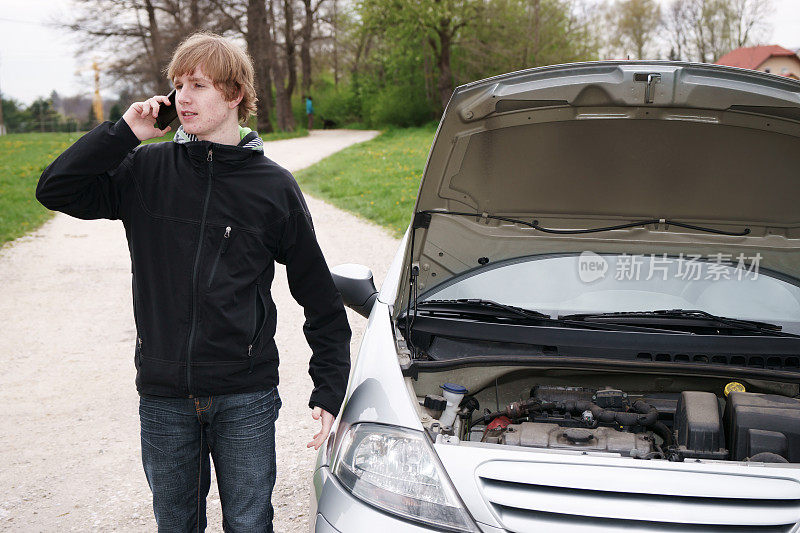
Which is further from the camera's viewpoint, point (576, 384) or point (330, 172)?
point (330, 172)

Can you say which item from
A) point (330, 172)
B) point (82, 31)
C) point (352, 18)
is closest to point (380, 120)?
point (352, 18)

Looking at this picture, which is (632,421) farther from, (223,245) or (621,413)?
(223,245)

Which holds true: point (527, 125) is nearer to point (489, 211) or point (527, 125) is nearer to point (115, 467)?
point (489, 211)

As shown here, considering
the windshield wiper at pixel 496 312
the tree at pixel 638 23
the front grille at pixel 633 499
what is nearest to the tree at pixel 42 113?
the tree at pixel 638 23

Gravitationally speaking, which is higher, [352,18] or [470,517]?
[352,18]

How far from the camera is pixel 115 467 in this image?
3.88 metres

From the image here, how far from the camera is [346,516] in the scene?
1.93 meters

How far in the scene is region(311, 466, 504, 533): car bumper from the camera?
1851 millimetres

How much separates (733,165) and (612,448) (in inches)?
60.9

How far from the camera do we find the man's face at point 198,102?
212cm

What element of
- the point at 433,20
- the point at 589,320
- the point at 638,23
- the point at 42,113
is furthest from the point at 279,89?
the point at 638,23

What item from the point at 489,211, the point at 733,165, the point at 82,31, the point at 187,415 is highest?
the point at 82,31

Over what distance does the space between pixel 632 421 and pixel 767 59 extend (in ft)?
215

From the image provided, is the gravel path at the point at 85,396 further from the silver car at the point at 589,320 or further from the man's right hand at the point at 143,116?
the man's right hand at the point at 143,116
